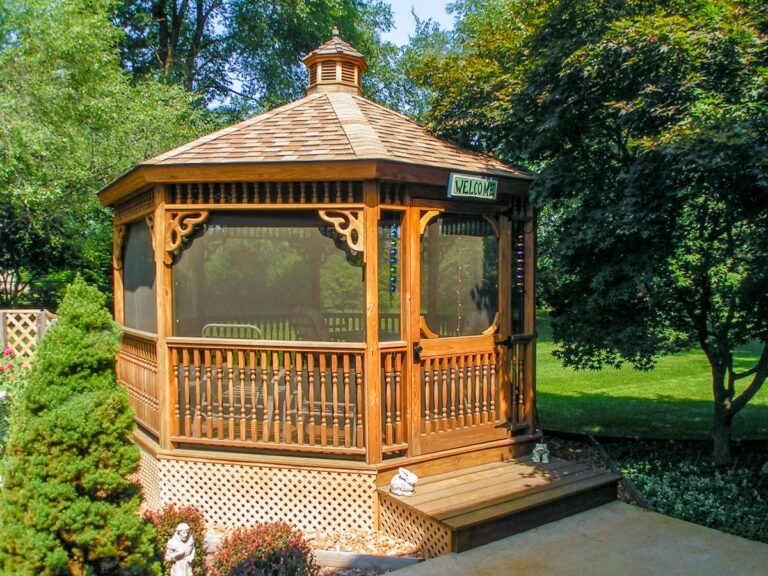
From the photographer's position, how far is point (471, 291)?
592cm

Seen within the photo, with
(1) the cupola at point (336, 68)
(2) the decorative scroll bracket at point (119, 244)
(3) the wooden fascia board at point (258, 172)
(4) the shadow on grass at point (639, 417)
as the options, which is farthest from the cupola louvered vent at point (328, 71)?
(4) the shadow on grass at point (639, 417)

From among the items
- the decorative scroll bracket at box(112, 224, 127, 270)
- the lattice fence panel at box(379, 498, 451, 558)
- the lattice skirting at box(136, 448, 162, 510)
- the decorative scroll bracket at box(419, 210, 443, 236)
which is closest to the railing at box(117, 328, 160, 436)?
the lattice skirting at box(136, 448, 162, 510)

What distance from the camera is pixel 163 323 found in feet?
17.9

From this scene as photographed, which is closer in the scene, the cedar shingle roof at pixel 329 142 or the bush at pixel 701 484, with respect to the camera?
the bush at pixel 701 484

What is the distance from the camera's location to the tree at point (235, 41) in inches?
762

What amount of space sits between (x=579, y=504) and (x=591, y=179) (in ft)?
10.3

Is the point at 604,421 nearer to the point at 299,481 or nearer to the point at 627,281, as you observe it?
the point at 627,281

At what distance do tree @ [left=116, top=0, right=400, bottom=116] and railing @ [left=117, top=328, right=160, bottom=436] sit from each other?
13799mm

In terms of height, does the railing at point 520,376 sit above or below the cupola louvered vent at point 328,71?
below

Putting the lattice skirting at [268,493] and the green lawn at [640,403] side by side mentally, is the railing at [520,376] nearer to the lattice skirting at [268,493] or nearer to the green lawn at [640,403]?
the green lawn at [640,403]

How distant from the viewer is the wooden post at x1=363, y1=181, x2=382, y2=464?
5.05m

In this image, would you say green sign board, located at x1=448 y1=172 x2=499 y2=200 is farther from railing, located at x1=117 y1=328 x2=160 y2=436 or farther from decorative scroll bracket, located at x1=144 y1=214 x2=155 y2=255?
railing, located at x1=117 y1=328 x2=160 y2=436

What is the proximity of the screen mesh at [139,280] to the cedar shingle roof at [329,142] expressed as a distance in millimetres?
1191

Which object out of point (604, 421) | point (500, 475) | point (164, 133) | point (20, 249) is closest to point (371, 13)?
point (164, 133)
